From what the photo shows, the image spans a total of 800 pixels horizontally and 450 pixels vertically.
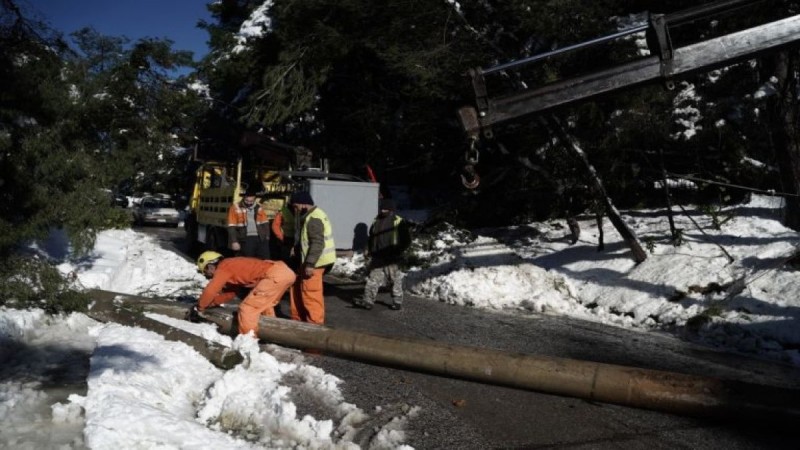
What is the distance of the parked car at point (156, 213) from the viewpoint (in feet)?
86.4

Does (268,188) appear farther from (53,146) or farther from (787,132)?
(787,132)

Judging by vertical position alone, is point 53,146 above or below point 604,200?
above

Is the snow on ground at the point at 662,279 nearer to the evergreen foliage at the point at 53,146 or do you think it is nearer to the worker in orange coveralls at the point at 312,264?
the worker in orange coveralls at the point at 312,264

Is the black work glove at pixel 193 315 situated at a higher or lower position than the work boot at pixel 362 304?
higher

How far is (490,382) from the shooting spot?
504cm

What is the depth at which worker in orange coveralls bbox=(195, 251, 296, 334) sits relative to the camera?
20.1ft

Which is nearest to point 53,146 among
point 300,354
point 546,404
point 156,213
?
point 300,354

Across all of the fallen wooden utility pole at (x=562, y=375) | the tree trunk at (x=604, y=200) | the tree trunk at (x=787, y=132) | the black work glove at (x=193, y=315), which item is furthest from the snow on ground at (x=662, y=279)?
the black work glove at (x=193, y=315)

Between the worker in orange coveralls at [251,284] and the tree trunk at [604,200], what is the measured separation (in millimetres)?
5518

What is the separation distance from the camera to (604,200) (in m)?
10.6

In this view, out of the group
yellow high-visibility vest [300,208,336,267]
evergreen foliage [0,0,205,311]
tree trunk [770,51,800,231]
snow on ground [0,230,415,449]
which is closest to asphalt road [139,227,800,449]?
snow on ground [0,230,415,449]

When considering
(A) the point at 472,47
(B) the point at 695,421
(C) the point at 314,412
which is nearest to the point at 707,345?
(B) the point at 695,421

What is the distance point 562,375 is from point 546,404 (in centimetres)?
27

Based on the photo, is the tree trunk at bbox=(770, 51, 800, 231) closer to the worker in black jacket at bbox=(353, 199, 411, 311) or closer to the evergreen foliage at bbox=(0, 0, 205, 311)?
the worker in black jacket at bbox=(353, 199, 411, 311)
